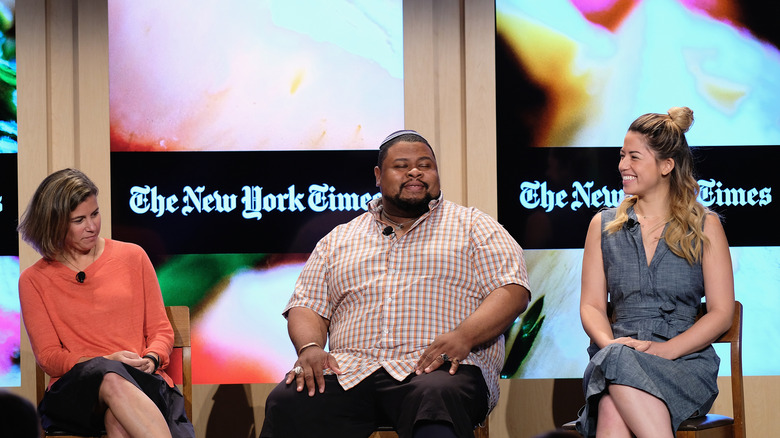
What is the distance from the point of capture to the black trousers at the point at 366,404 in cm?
289

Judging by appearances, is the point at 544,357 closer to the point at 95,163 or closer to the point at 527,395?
the point at 527,395

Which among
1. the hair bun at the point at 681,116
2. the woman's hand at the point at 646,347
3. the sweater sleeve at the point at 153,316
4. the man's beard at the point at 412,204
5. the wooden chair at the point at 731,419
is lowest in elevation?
the wooden chair at the point at 731,419

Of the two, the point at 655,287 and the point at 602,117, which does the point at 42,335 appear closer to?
the point at 655,287

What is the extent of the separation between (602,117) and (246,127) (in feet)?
5.80

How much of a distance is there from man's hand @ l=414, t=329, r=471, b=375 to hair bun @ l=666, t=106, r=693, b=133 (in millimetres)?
1228

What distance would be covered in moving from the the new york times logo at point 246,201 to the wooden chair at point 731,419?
5.31ft

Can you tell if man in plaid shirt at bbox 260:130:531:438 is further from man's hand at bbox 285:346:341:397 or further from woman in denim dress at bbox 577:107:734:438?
woman in denim dress at bbox 577:107:734:438

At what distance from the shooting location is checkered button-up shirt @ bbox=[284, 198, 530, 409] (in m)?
3.18

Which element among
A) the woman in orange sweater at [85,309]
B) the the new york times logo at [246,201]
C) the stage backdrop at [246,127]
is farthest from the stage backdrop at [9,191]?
the woman in orange sweater at [85,309]

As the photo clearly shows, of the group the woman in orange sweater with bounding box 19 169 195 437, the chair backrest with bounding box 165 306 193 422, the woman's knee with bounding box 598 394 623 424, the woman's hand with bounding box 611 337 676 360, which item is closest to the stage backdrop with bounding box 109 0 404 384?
the chair backrest with bounding box 165 306 193 422

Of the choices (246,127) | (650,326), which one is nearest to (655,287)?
(650,326)

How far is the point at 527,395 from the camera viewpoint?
4102mm

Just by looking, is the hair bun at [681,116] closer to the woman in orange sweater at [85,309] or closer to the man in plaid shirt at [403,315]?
the man in plaid shirt at [403,315]

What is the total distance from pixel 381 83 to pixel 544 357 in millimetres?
1574
